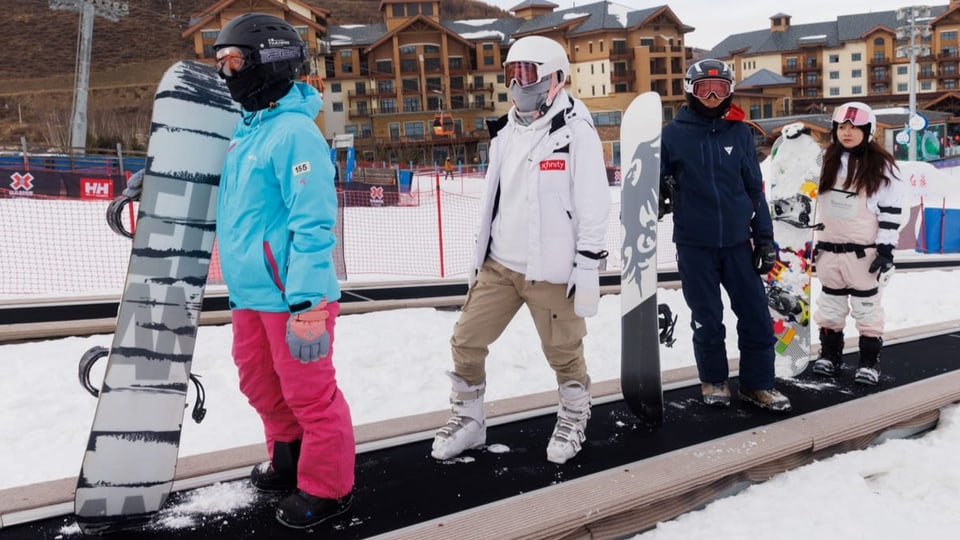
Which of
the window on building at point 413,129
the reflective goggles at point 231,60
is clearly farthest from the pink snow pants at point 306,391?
the window on building at point 413,129

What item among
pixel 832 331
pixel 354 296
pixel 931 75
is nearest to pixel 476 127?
pixel 931 75

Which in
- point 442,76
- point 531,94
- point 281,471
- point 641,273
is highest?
point 442,76

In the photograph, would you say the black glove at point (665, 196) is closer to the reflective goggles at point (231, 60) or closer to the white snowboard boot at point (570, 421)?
the white snowboard boot at point (570, 421)

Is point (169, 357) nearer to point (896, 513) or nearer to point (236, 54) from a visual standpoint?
point (236, 54)

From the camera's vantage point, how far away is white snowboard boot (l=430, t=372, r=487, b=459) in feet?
11.4

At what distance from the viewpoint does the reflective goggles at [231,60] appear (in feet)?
8.86

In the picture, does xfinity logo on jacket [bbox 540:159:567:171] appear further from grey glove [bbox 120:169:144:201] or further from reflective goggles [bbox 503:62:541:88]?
grey glove [bbox 120:169:144:201]

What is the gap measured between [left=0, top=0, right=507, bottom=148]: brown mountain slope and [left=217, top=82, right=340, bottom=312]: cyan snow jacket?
48985 millimetres

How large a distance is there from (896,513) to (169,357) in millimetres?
2925

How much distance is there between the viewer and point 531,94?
3.24 metres

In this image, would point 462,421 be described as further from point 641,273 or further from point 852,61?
point 852,61

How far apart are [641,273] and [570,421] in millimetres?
858

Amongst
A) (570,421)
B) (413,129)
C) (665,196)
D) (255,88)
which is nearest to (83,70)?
(413,129)

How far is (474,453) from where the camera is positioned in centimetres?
351
